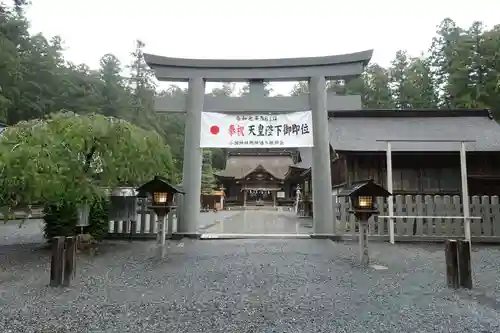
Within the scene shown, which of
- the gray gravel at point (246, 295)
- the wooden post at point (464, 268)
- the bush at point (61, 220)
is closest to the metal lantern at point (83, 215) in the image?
the bush at point (61, 220)

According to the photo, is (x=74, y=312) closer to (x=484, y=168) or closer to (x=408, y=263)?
(x=408, y=263)

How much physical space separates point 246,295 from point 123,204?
5204 millimetres

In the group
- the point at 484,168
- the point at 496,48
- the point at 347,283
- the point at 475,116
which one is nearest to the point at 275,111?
the point at 347,283

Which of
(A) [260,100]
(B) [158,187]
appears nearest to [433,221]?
(A) [260,100]

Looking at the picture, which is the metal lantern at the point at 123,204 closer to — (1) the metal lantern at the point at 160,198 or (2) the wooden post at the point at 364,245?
(1) the metal lantern at the point at 160,198

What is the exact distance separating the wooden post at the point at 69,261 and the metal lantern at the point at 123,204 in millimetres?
3392

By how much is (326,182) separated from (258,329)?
599cm

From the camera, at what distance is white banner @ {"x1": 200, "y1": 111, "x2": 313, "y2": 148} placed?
8.77m

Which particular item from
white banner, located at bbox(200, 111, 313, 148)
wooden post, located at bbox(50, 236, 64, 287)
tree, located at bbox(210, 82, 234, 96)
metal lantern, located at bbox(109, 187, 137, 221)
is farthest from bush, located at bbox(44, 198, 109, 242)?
tree, located at bbox(210, 82, 234, 96)

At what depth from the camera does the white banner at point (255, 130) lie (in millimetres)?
8766

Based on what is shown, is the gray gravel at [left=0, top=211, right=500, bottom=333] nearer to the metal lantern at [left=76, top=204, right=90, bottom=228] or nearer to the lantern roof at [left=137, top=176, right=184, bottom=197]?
the metal lantern at [left=76, top=204, right=90, bottom=228]

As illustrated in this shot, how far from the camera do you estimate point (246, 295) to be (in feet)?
13.1

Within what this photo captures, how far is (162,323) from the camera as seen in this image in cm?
310

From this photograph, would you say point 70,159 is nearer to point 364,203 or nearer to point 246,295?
point 246,295
